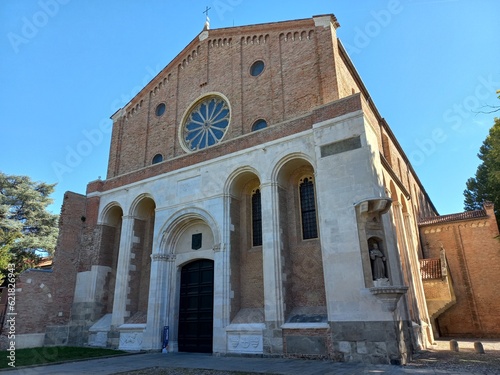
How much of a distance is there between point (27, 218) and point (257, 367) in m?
26.9

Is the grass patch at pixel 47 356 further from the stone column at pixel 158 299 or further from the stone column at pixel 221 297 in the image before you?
the stone column at pixel 221 297

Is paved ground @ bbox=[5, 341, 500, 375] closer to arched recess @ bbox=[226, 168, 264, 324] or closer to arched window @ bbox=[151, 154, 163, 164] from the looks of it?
arched recess @ bbox=[226, 168, 264, 324]

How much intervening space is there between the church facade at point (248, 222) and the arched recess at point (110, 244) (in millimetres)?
67

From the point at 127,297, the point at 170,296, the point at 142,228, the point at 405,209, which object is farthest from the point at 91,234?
the point at 405,209

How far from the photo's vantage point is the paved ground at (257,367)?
8062 millimetres

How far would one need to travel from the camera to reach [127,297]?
15.3 metres

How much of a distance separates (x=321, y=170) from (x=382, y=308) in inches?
182

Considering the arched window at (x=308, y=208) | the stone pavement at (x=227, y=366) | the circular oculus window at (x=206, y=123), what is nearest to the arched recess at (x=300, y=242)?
the arched window at (x=308, y=208)

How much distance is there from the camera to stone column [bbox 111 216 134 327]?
49.2 feet

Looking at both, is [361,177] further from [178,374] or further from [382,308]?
[178,374]

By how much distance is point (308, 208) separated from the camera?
13.1 meters

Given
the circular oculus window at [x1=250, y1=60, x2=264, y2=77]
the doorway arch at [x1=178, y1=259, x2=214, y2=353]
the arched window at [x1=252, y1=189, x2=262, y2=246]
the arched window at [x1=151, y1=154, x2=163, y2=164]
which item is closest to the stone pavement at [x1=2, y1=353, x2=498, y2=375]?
the doorway arch at [x1=178, y1=259, x2=214, y2=353]

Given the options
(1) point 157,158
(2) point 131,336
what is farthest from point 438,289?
(1) point 157,158

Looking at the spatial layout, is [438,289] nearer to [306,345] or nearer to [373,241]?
[373,241]
